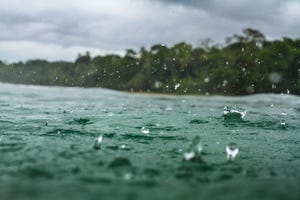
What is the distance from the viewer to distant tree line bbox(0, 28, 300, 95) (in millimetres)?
65562

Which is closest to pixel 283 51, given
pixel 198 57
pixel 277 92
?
pixel 277 92

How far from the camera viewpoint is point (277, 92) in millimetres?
64250

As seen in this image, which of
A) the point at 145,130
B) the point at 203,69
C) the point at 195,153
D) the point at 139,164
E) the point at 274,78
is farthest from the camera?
the point at 203,69

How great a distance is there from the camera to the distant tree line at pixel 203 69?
65.6m

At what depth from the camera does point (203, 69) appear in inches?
3167

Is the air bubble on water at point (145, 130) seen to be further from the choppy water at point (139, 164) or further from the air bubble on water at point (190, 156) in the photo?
the air bubble on water at point (190, 156)

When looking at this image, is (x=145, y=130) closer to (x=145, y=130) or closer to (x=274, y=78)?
(x=145, y=130)

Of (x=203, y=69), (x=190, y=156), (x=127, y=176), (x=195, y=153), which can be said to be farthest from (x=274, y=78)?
(x=127, y=176)

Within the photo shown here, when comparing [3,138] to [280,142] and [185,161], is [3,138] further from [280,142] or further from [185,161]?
Result: [280,142]

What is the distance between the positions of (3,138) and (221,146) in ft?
16.2

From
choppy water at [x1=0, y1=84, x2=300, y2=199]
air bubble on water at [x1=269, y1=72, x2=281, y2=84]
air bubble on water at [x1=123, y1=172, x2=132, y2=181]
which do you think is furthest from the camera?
air bubble on water at [x1=269, y1=72, x2=281, y2=84]

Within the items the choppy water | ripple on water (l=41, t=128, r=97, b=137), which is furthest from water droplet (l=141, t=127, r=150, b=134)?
ripple on water (l=41, t=128, r=97, b=137)

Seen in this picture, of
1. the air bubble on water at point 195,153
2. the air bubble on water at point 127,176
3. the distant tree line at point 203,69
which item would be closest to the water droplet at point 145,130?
the air bubble on water at point 195,153

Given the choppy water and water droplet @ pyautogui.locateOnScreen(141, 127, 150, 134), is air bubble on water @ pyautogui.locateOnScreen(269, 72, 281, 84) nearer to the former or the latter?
the choppy water
